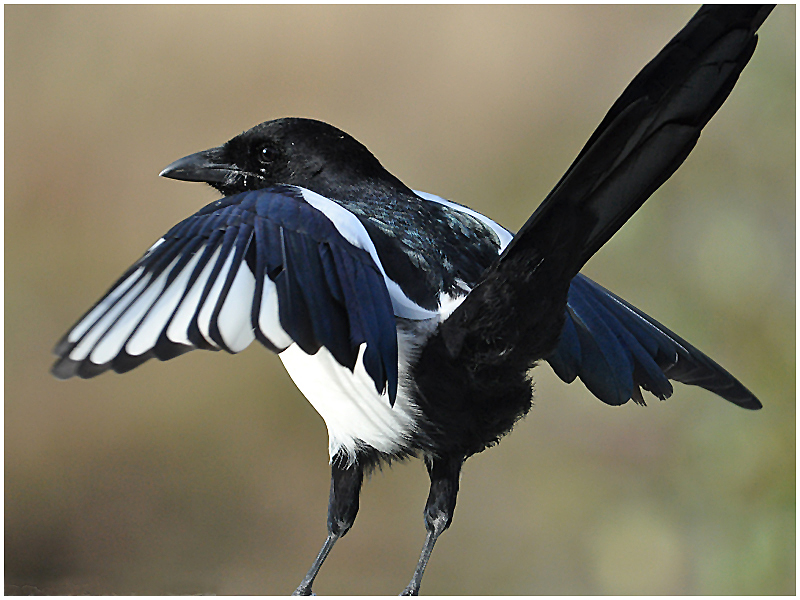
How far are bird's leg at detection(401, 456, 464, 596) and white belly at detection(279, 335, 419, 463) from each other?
0.05 meters

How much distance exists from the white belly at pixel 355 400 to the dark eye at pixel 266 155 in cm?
29

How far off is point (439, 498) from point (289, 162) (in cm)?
46

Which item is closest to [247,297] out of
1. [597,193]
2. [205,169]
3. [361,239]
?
[361,239]

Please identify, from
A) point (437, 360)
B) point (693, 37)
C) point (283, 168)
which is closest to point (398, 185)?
point (283, 168)

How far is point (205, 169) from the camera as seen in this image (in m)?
1.10

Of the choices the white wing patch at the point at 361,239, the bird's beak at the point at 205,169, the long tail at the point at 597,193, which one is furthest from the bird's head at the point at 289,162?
the long tail at the point at 597,193

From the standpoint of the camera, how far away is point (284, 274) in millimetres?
719

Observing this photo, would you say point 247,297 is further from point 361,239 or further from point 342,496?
point 342,496

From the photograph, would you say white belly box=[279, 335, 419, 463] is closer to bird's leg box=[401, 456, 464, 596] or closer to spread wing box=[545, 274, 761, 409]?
bird's leg box=[401, 456, 464, 596]

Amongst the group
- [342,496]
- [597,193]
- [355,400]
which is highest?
[597,193]

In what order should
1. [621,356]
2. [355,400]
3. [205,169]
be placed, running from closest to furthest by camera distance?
1. [355,400]
2. [621,356]
3. [205,169]

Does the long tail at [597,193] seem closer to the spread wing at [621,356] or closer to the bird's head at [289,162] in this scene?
the spread wing at [621,356]

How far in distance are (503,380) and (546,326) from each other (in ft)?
0.26

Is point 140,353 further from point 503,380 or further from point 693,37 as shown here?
point 693,37
